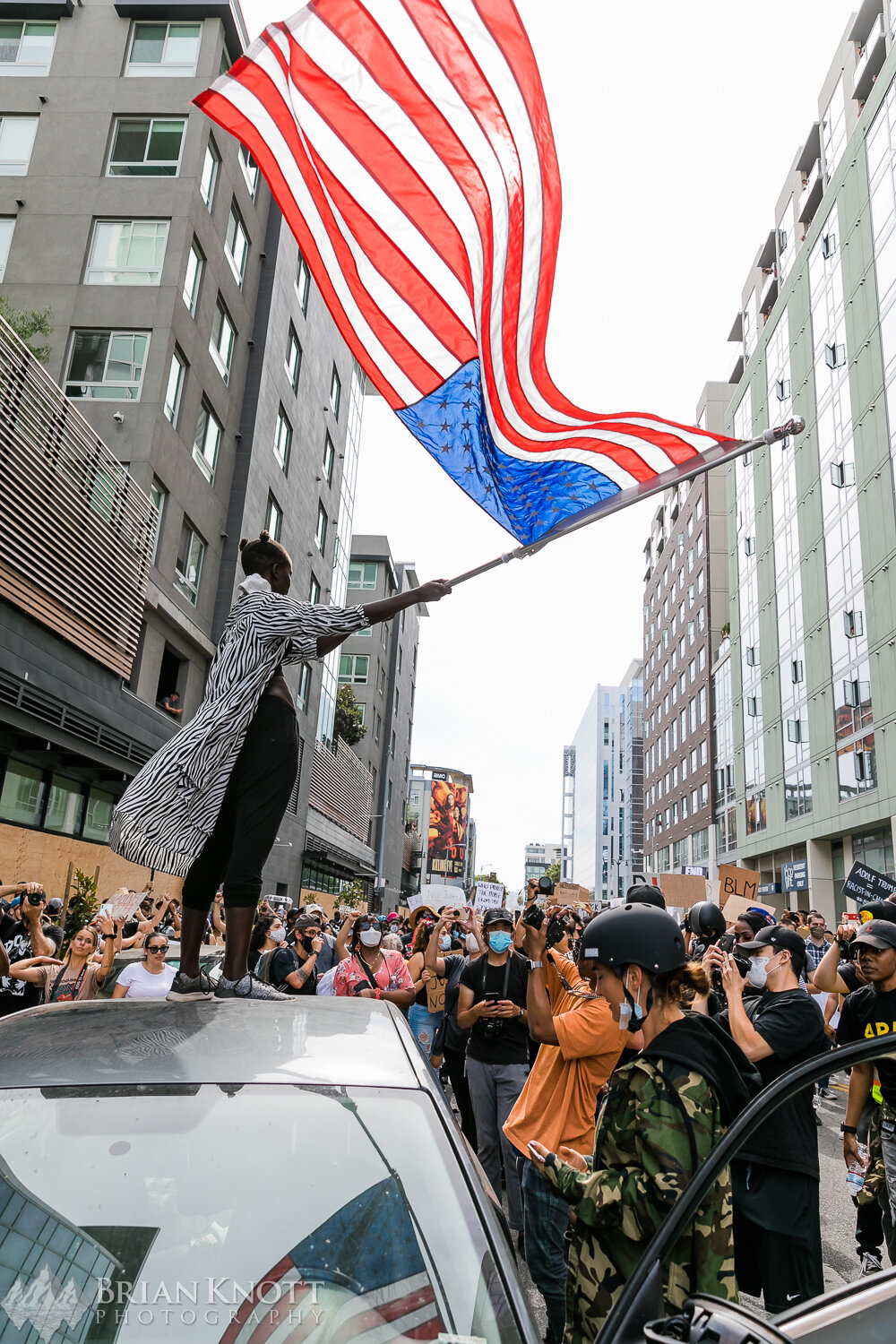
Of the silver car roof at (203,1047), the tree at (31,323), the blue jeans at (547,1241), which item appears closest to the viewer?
the silver car roof at (203,1047)

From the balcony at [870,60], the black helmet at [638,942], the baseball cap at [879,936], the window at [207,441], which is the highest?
the balcony at [870,60]

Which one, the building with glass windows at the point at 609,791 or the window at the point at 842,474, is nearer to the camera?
the window at the point at 842,474

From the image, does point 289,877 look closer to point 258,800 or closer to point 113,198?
point 113,198

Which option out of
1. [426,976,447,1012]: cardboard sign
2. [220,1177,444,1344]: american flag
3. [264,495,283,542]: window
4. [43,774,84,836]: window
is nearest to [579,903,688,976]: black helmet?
[220,1177,444,1344]: american flag

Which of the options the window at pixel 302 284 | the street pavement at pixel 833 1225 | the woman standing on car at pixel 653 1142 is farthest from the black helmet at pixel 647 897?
the window at pixel 302 284

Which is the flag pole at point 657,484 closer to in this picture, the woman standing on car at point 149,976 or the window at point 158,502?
the woman standing on car at point 149,976

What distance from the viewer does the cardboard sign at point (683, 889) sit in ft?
58.9

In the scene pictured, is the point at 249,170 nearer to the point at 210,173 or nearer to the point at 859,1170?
the point at 210,173

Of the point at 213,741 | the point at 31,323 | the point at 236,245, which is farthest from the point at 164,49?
the point at 213,741

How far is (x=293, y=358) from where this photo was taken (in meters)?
30.8

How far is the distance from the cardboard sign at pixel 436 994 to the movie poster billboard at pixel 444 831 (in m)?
120

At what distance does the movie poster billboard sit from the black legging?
12575 centimetres

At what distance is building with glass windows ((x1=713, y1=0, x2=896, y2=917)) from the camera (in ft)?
102

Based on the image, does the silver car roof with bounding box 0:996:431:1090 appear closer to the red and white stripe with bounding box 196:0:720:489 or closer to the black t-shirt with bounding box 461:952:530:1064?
the red and white stripe with bounding box 196:0:720:489
